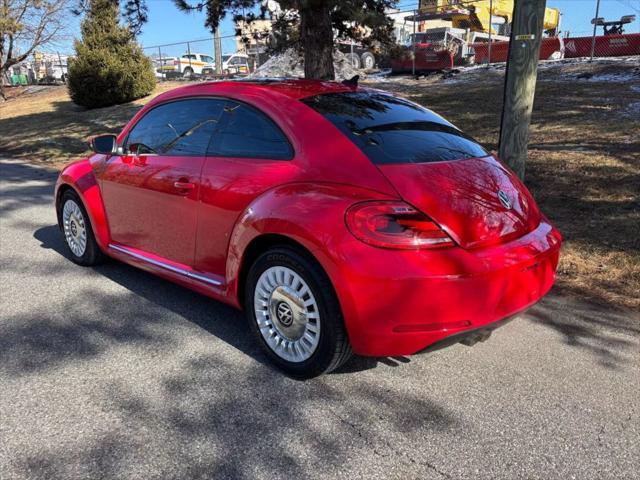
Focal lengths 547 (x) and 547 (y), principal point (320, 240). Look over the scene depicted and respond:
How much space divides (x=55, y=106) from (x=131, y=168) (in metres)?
21.8

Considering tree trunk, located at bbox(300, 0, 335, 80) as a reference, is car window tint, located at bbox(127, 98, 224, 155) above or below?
below

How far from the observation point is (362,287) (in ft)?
8.55

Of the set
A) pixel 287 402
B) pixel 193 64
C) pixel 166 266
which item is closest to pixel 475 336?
pixel 287 402

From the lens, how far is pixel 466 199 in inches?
112

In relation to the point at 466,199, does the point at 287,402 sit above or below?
below

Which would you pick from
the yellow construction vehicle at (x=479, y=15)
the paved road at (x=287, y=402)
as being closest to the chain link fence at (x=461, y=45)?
the yellow construction vehicle at (x=479, y=15)

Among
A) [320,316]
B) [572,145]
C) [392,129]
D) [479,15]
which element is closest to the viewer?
[320,316]

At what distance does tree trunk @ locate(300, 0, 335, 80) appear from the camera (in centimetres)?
845

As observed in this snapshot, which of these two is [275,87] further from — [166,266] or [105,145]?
[105,145]

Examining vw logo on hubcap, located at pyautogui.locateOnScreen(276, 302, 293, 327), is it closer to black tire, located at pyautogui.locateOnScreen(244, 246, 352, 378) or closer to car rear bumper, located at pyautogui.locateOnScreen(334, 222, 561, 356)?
black tire, located at pyautogui.locateOnScreen(244, 246, 352, 378)

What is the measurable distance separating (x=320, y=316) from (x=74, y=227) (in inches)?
122

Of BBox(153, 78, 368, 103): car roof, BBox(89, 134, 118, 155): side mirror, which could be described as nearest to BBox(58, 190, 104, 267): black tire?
BBox(89, 134, 118, 155): side mirror

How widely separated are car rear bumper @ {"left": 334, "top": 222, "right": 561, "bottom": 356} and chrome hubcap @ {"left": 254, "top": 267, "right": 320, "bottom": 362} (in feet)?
0.95

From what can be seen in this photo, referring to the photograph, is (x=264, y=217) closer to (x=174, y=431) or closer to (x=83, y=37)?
(x=174, y=431)
